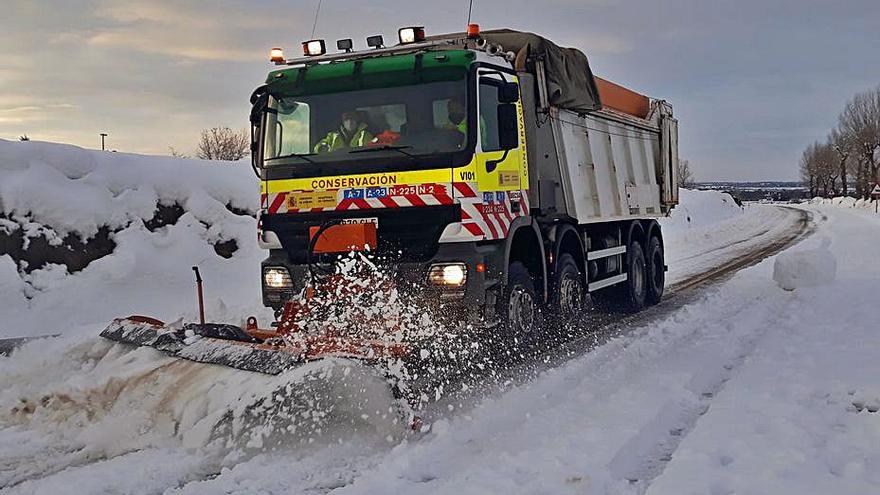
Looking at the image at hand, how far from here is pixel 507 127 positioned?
255 inches

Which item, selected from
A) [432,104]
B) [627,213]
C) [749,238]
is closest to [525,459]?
[432,104]

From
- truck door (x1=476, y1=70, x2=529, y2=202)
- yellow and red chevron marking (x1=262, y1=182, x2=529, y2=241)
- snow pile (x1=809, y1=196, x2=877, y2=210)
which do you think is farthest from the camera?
snow pile (x1=809, y1=196, x2=877, y2=210)

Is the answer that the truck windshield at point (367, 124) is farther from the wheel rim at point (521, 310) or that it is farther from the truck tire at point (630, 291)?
the truck tire at point (630, 291)

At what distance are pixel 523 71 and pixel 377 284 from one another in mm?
2778

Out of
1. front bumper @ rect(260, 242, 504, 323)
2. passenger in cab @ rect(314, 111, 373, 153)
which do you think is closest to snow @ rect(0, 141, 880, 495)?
front bumper @ rect(260, 242, 504, 323)

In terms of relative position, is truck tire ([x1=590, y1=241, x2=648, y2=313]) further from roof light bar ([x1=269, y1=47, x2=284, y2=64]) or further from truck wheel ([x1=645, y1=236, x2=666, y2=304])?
roof light bar ([x1=269, y1=47, x2=284, y2=64])

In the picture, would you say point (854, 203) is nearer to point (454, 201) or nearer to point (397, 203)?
point (454, 201)

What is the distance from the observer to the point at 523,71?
24.8 ft

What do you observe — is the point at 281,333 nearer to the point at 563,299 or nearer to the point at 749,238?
the point at 563,299

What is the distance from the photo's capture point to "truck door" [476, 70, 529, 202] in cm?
637

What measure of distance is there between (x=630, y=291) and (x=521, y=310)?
3997 millimetres

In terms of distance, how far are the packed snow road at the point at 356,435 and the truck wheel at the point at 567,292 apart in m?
1.01

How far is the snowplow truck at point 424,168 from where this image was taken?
20.4ft

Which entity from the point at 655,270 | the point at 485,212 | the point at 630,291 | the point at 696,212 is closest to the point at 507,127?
the point at 485,212
